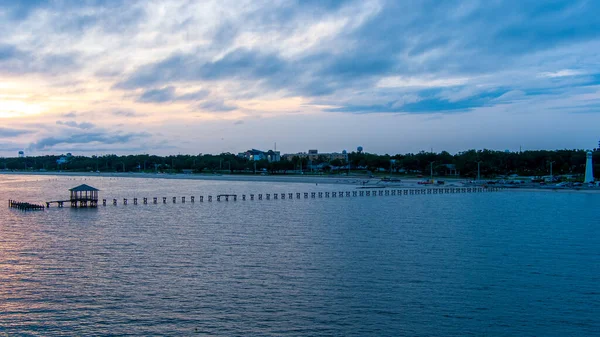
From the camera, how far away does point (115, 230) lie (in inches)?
1658

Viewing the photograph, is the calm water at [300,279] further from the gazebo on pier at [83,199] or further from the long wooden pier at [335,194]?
the long wooden pier at [335,194]

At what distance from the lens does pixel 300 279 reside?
81.7 feet

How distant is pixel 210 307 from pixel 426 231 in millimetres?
24998

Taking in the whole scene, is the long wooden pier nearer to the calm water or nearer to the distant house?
the calm water

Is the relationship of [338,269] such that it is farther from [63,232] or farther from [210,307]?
[63,232]

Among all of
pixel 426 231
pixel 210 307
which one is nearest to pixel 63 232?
pixel 210 307

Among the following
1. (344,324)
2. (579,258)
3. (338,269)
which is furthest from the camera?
(579,258)

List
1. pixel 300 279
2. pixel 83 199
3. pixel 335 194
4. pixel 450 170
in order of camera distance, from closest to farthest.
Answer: pixel 300 279 < pixel 83 199 < pixel 335 194 < pixel 450 170

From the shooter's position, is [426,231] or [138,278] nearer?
[138,278]

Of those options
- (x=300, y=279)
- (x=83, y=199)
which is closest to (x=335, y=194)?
(x=83, y=199)

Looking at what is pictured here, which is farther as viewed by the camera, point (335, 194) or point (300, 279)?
point (335, 194)

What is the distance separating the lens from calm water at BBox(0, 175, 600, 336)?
19109 mm

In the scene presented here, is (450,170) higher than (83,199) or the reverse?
higher

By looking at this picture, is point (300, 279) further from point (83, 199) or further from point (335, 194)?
point (335, 194)
